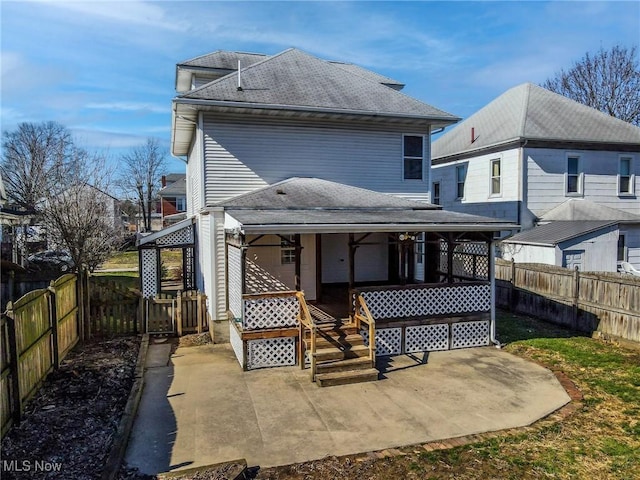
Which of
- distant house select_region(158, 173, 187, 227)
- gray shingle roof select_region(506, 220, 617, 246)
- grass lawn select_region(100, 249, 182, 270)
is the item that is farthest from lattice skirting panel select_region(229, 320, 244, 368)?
distant house select_region(158, 173, 187, 227)

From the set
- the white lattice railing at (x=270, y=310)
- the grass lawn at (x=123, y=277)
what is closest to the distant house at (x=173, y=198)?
the grass lawn at (x=123, y=277)

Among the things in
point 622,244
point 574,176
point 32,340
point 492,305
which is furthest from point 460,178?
point 32,340

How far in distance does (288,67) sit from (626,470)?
44.7 feet

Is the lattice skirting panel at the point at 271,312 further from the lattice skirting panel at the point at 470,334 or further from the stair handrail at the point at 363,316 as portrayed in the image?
the lattice skirting panel at the point at 470,334

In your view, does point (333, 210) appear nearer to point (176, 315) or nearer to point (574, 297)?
point (176, 315)

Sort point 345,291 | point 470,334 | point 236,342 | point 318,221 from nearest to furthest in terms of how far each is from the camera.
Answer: point 318,221 → point 236,342 → point 470,334 → point 345,291

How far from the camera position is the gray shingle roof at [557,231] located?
51.7 ft

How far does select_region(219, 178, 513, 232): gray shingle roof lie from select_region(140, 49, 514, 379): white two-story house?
40mm

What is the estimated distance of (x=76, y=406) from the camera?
7.09 metres

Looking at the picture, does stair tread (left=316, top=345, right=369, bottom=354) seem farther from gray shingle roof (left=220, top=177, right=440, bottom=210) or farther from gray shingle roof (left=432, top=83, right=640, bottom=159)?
gray shingle roof (left=432, top=83, right=640, bottom=159)

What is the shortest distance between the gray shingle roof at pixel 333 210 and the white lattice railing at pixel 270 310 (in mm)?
1608

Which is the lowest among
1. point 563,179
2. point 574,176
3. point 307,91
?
point 563,179

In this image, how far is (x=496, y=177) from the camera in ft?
65.0

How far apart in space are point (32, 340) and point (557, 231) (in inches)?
663
